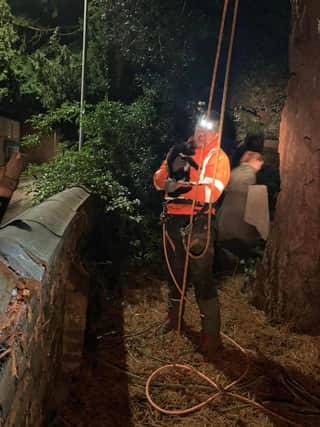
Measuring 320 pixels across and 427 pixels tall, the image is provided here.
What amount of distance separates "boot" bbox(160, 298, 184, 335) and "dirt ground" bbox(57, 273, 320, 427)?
111mm

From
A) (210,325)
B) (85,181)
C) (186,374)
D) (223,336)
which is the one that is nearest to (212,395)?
(186,374)

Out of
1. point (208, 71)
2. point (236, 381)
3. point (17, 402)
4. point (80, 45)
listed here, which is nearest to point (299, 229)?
point (236, 381)

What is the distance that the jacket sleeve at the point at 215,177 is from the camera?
12.0 feet

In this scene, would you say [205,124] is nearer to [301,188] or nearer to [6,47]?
[301,188]

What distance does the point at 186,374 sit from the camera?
3598 mm

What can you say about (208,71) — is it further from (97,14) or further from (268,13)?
(97,14)

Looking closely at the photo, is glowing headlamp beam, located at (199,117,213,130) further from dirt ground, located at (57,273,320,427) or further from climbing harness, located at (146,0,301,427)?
dirt ground, located at (57,273,320,427)

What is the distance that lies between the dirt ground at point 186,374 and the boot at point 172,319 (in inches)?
4.4

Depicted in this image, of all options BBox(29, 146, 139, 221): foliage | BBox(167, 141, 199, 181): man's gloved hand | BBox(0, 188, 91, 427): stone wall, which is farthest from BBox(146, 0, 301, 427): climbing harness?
BBox(29, 146, 139, 221): foliage

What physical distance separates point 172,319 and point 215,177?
68.7 inches

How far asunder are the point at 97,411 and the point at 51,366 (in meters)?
0.84

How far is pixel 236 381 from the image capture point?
343cm

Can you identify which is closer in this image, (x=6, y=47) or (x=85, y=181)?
(x=85, y=181)

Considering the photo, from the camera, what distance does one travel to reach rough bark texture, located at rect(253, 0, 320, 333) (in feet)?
14.3
